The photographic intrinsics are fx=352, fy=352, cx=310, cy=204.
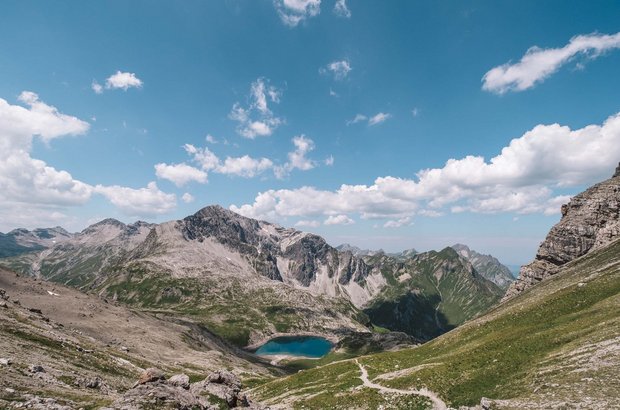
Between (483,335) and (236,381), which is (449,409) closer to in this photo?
(236,381)

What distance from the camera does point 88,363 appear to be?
2489 inches

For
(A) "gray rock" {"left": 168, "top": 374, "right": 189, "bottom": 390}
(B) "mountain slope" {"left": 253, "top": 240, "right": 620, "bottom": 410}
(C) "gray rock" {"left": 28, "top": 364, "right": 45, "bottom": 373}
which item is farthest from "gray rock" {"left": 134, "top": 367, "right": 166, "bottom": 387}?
(B) "mountain slope" {"left": 253, "top": 240, "right": 620, "bottom": 410}

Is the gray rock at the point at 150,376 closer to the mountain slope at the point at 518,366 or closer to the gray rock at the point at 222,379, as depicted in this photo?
the gray rock at the point at 222,379

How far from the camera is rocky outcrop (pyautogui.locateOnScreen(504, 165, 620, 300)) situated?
13838 cm

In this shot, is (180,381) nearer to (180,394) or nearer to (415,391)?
(180,394)

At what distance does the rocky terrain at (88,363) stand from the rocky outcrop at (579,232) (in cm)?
12762

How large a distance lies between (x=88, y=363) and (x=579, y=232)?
17094 centimetres

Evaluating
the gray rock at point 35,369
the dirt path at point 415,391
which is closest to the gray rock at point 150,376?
the gray rock at point 35,369

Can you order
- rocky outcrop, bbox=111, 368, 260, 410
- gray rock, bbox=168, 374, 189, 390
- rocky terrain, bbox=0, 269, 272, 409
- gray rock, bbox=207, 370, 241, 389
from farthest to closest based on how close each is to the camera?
gray rock, bbox=207, 370, 241, 389 < gray rock, bbox=168, 374, 189, 390 < rocky terrain, bbox=0, 269, 272, 409 < rocky outcrop, bbox=111, 368, 260, 410

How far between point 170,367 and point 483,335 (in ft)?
297

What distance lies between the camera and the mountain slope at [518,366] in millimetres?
32031

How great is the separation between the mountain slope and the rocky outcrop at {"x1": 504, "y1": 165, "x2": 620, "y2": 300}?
9058 centimetres

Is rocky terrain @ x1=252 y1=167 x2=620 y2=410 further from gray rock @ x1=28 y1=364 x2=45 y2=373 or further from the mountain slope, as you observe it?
gray rock @ x1=28 y1=364 x2=45 y2=373

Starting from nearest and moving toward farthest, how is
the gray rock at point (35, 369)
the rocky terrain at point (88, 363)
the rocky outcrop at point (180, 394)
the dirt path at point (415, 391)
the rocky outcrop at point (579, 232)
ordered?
1. the rocky outcrop at point (180, 394)
2. the rocky terrain at point (88, 363)
3. the dirt path at point (415, 391)
4. the gray rock at point (35, 369)
5. the rocky outcrop at point (579, 232)
